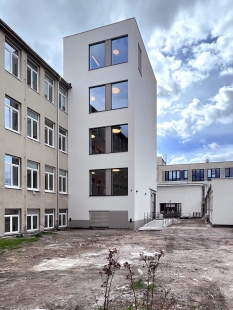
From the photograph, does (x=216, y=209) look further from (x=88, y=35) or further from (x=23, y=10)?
(x=23, y=10)

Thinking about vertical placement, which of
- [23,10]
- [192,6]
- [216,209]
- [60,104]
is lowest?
[216,209]

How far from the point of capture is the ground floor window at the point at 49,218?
18.9 m

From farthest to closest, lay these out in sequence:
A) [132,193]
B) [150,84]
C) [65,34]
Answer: [150,84] < [65,34] < [132,193]

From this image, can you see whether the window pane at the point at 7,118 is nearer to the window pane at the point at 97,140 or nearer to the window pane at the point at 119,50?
the window pane at the point at 97,140

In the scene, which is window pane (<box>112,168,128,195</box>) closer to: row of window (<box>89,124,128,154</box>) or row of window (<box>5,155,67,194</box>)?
row of window (<box>89,124,128,154</box>)

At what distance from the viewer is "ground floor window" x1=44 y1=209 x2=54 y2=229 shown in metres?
18.9

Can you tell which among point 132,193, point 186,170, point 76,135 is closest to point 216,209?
point 132,193

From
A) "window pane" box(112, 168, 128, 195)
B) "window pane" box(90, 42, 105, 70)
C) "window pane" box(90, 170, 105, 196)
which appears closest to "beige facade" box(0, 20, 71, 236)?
"window pane" box(90, 170, 105, 196)

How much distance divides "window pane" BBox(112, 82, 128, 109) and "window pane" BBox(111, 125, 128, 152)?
1728mm

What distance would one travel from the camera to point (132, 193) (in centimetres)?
2019

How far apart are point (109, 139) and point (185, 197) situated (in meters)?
21.7

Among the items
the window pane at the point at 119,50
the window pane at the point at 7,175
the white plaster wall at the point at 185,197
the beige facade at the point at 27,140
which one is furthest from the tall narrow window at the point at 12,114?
the white plaster wall at the point at 185,197

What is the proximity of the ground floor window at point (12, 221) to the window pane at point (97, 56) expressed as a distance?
43.9ft

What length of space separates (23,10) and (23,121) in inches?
304
